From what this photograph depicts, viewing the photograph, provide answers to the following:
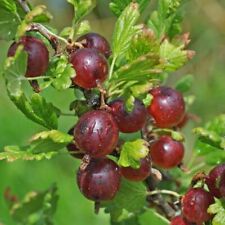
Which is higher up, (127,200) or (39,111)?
(39,111)

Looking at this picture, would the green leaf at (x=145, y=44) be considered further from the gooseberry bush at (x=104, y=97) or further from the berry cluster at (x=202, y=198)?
the berry cluster at (x=202, y=198)

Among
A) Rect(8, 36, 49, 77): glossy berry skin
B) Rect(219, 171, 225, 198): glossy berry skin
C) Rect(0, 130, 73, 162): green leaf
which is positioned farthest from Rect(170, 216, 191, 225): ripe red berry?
Rect(8, 36, 49, 77): glossy berry skin

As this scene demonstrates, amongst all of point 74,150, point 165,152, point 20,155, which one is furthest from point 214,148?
point 20,155

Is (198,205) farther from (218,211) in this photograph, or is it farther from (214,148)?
(214,148)

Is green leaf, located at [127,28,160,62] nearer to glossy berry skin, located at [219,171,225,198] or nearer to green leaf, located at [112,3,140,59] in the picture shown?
green leaf, located at [112,3,140,59]

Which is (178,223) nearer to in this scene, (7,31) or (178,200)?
(178,200)

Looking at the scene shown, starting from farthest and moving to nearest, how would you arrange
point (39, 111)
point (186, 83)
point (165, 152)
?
point (186, 83) → point (165, 152) → point (39, 111)
